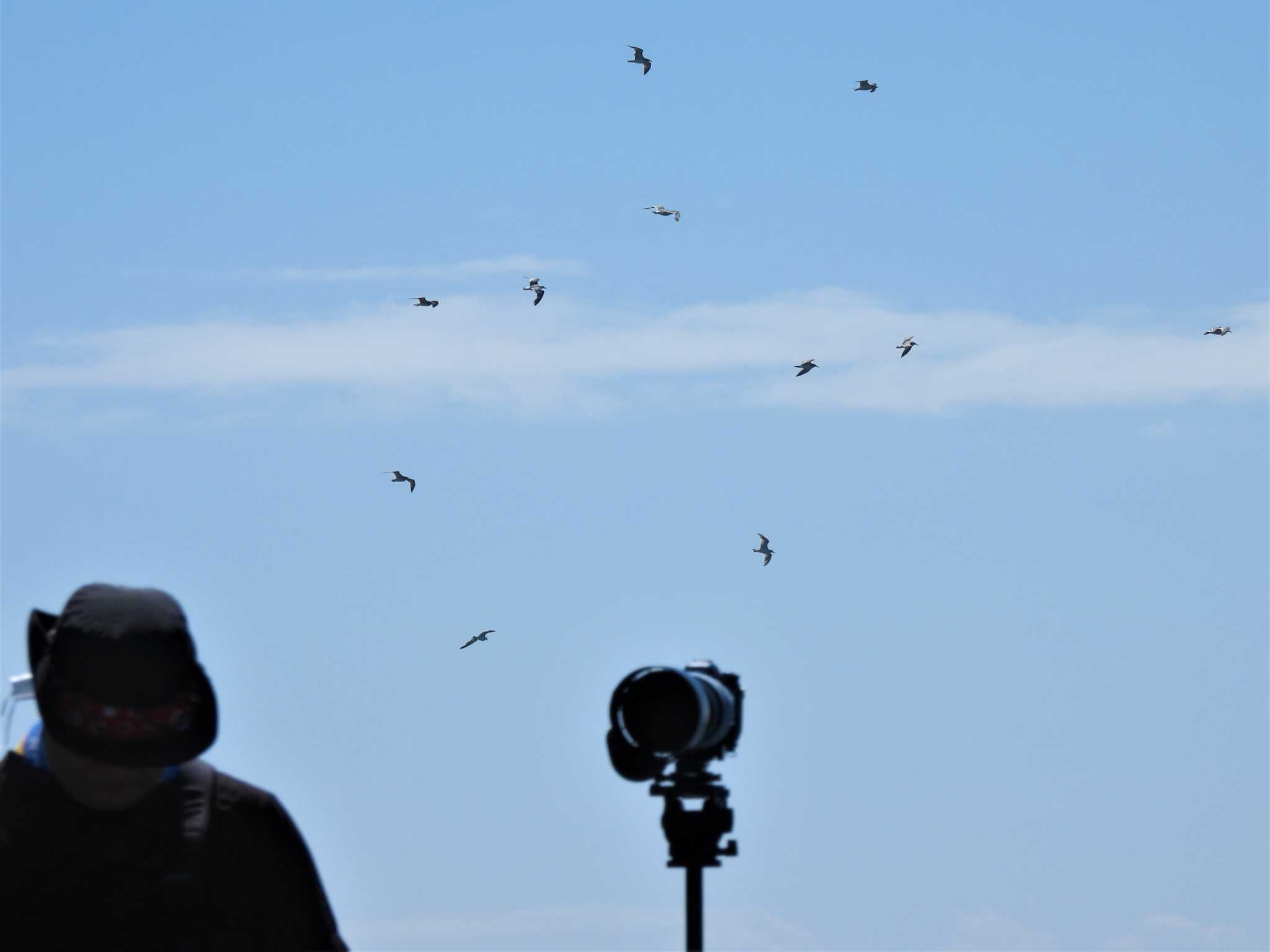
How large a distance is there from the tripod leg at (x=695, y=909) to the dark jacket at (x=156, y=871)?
222 centimetres

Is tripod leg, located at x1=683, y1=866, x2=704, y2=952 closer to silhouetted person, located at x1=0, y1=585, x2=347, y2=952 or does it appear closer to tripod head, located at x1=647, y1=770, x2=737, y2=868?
tripod head, located at x1=647, y1=770, x2=737, y2=868

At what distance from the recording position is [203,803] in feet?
15.1

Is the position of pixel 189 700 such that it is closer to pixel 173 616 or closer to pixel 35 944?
pixel 173 616

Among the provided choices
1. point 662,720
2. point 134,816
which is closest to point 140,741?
point 134,816

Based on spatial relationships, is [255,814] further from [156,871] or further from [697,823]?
[697,823]

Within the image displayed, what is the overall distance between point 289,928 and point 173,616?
2.99 feet

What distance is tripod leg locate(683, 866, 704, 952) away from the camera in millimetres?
6594

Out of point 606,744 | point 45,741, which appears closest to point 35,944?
point 45,741

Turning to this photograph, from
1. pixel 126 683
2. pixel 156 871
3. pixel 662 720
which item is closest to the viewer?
pixel 126 683

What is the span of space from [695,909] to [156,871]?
2.68 meters

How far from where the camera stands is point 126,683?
4.26m

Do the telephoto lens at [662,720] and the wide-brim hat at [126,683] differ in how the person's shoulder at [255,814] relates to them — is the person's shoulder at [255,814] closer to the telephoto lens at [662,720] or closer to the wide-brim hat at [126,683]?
the wide-brim hat at [126,683]

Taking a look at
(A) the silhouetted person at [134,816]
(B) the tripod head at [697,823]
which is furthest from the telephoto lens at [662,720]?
(A) the silhouetted person at [134,816]

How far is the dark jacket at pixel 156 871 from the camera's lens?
14.8ft
